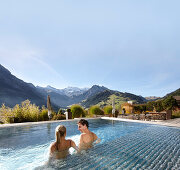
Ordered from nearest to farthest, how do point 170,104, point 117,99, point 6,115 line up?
point 6,115 < point 170,104 < point 117,99

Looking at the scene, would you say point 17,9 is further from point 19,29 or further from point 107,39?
point 107,39

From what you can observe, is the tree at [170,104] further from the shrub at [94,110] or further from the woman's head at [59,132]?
the woman's head at [59,132]

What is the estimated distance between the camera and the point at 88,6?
890cm

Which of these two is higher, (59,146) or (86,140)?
(59,146)

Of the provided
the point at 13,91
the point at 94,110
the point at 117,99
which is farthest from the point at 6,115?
the point at 13,91

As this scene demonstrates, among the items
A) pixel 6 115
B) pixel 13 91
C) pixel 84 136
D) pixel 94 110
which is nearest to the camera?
pixel 84 136

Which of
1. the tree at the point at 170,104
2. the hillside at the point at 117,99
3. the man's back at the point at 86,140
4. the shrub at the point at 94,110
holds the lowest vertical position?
the man's back at the point at 86,140

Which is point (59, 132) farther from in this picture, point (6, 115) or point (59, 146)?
point (6, 115)

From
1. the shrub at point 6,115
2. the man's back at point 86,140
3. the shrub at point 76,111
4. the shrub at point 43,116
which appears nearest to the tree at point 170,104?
the shrub at point 76,111

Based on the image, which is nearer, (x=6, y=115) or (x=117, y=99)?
(x=6, y=115)

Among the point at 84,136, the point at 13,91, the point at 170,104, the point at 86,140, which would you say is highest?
the point at 13,91

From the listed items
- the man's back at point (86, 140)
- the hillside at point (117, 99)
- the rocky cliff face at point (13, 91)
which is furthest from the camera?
the hillside at point (117, 99)

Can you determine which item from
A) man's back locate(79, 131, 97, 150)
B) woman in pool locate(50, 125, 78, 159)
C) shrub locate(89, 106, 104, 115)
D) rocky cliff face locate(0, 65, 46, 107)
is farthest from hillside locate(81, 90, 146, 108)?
woman in pool locate(50, 125, 78, 159)

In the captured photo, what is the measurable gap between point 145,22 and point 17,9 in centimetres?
988
